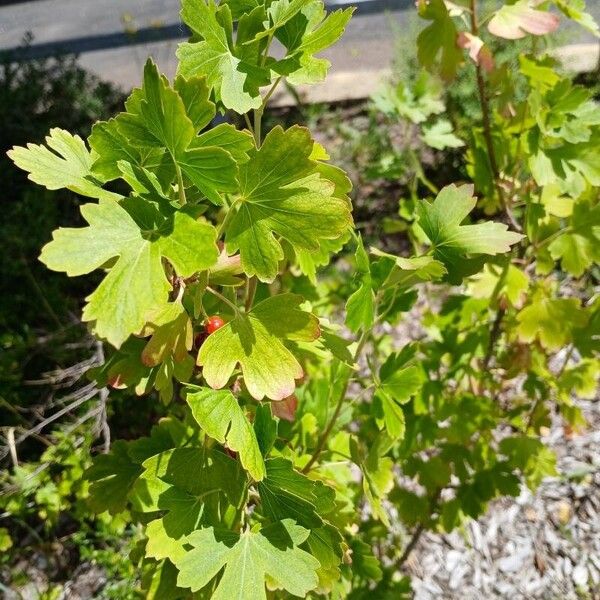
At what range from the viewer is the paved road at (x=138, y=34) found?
15.6ft

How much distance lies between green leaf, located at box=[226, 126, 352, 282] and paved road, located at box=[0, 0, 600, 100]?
3703 mm

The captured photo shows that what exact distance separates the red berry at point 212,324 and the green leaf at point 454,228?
13.9 inches

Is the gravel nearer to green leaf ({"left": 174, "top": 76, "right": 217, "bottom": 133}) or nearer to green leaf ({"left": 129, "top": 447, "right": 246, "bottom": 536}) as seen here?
green leaf ({"left": 129, "top": 447, "right": 246, "bottom": 536})

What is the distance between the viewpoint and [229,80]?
2.63ft

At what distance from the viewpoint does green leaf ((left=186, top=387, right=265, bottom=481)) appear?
2.62 feet

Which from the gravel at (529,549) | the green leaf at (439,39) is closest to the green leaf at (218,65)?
the green leaf at (439,39)

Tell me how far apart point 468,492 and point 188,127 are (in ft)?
4.57

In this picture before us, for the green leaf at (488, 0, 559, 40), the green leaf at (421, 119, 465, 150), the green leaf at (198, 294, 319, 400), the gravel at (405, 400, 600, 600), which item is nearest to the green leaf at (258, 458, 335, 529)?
the green leaf at (198, 294, 319, 400)

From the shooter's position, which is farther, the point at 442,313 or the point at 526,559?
the point at 526,559

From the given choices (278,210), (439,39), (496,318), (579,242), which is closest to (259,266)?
(278,210)

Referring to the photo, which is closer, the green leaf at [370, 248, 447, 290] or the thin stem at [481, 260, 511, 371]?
the green leaf at [370, 248, 447, 290]

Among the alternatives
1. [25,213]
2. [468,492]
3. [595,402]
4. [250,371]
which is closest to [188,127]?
[250,371]

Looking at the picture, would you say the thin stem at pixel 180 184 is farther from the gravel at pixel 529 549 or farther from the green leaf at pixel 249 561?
the gravel at pixel 529 549

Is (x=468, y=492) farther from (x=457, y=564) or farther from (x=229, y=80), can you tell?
(x=229, y=80)
